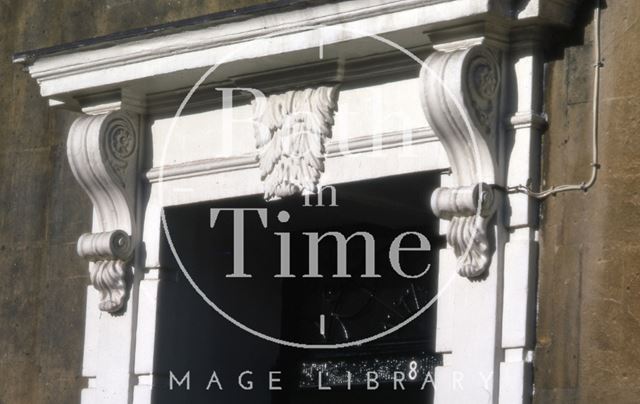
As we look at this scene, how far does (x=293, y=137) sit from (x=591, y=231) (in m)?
1.46

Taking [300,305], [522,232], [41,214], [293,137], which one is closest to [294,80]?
[293,137]

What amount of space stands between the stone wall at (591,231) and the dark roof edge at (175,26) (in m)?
1.00

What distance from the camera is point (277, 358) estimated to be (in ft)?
29.1

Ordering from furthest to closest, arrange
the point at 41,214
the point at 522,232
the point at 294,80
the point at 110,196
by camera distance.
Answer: the point at 41,214 < the point at 110,196 < the point at 294,80 < the point at 522,232

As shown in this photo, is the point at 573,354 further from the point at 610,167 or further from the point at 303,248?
the point at 303,248

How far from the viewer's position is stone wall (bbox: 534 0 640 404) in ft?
21.8

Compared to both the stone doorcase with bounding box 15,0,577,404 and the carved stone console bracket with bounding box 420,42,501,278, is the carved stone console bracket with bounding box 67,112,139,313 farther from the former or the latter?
the carved stone console bracket with bounding box 420,42,501,278

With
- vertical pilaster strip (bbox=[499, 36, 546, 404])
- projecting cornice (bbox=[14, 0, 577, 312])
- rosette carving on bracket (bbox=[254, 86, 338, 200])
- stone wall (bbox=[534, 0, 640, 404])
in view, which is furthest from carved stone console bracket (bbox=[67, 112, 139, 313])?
stone wall (bbox=[534, 0, 640, 404])

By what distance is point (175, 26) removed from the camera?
765 centimetres

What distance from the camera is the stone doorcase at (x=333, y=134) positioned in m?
6.95

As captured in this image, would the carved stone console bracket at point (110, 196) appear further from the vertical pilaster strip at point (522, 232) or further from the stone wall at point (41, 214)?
the vertical pilaster strip at point (522, 232)

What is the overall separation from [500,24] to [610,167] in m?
0.69

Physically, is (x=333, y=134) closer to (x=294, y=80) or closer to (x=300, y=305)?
(x=294, y=80)

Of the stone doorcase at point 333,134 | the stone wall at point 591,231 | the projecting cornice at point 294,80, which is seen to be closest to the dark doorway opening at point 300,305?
the stone doorcase at point 333,134
